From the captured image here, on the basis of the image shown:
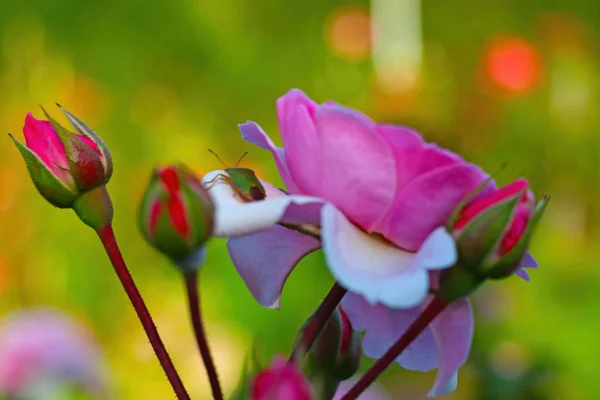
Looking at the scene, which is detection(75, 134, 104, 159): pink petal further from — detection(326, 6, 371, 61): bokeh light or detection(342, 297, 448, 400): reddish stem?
detection(326, 6, 371, 61): bokeh light

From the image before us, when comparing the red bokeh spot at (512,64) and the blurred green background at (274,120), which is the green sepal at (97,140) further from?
the red bokeh spot at (512,64)

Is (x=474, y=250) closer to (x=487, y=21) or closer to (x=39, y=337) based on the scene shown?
Result: (x=39, y=337)

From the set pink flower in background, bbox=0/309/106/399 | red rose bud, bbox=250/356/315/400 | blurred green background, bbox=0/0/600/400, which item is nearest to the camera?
red rose bud, bbox=250/356/315/400

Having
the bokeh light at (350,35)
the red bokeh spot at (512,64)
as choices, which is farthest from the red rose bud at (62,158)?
the bokeh light at (350,35)

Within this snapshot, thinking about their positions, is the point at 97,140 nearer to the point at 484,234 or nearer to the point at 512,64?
the point at 484,234

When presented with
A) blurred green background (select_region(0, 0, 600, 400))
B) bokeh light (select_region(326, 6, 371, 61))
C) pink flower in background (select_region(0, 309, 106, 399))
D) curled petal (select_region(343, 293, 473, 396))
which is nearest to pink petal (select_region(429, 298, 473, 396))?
curled petal (select_region(343, 293, 473, 396))

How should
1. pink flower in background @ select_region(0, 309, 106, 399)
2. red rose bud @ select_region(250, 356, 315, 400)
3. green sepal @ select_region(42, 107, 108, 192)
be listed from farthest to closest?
pink flower in background @ select_region(0, 309, 106, 399)
green sepal @ select_region(42, 107, 108, 192)
red rose bud @ select_region(250, 356, 315, 400)

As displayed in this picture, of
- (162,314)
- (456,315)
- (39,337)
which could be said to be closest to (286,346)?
(162,314)
